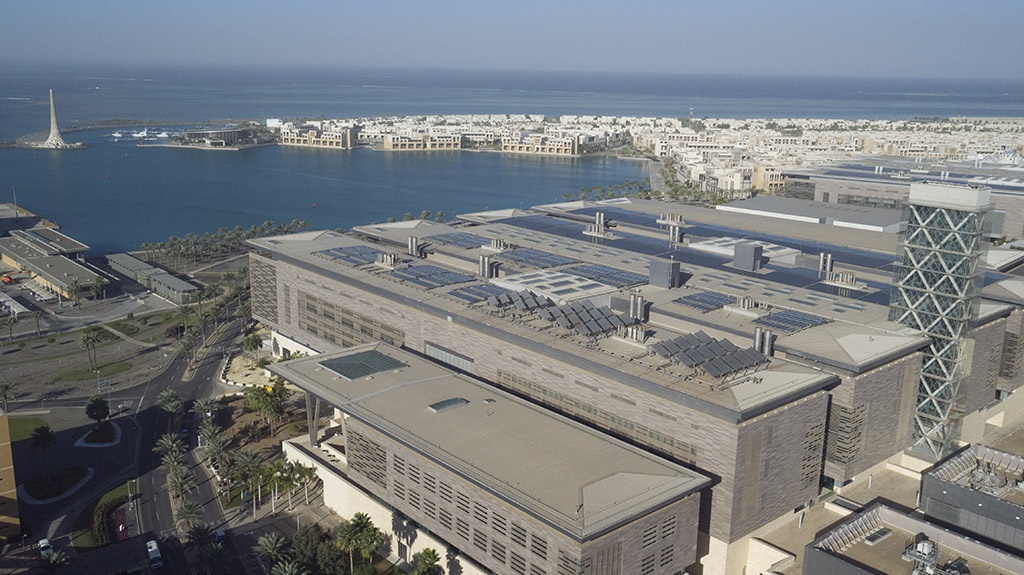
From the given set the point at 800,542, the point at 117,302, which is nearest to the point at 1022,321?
the point at 800,542

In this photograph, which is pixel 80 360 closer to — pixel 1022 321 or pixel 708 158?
pixel 1022 321

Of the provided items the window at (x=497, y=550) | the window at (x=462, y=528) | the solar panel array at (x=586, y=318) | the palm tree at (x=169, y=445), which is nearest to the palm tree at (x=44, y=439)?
the palm tree at (x=169, y=445)

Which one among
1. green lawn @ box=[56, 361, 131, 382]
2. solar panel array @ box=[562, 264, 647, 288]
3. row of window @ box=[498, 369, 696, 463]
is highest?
solar panel array @ box=[562, 264, 647, 288]

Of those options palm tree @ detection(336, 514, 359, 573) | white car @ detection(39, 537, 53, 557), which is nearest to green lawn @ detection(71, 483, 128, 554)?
white car @ detection(39, 537, 53, 557)

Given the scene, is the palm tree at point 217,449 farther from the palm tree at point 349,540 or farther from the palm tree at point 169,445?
Result: the palm tree at point 349,540

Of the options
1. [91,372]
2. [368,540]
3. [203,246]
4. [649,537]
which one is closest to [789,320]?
[649,537]

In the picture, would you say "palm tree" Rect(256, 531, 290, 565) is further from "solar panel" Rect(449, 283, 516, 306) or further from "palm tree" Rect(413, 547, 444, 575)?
"solar panel" Rect(449, 283, 516, 306)
